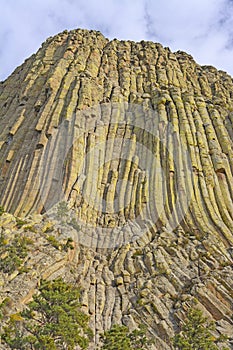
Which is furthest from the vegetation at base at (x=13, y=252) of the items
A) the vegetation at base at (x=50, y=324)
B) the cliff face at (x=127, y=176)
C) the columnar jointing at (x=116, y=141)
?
the columnar jointing at (x=116, y=141)

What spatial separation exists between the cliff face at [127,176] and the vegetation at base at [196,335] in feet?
4.14

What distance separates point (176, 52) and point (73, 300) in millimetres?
50330

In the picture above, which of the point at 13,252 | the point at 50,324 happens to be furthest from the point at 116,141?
the point at 50,324

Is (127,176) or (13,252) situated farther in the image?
(127,176)

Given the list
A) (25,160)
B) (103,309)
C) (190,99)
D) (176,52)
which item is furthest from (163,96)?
(103,309)

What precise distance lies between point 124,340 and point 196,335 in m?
4.52

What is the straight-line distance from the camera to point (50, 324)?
27719 millimetres

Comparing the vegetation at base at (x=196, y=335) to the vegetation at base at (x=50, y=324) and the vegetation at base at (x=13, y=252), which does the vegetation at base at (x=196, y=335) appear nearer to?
the vegetation at base at (x=50, y=324)

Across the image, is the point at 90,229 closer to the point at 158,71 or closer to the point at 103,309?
the point at 103,309

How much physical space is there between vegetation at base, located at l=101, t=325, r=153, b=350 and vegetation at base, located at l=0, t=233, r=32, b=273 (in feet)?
25.2

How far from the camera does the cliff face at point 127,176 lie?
116 ft

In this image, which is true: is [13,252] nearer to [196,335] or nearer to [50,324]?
[50,324]

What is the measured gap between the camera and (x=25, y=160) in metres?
50.1

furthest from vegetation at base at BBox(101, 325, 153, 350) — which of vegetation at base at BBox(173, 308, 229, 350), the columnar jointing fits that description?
the columnar jointing
